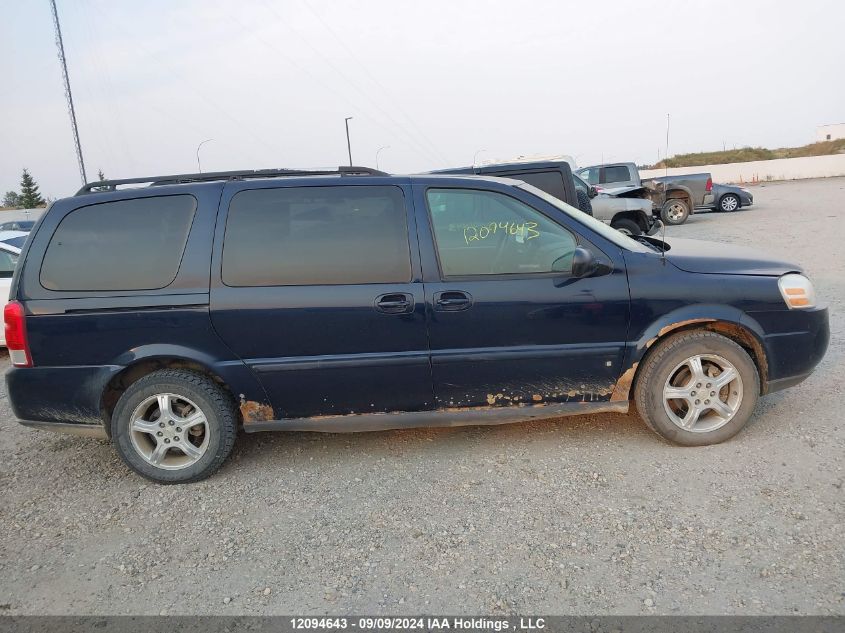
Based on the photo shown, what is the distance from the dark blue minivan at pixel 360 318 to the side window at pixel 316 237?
0.04ft

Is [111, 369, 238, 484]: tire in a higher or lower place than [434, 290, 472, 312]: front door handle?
lower

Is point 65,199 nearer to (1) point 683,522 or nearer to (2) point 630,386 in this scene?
(2) point 630,386

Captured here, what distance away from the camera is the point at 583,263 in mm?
3371

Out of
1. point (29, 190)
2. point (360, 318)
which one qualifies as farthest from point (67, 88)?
point (29, 190)

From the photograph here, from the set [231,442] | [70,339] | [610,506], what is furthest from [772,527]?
[70,339]

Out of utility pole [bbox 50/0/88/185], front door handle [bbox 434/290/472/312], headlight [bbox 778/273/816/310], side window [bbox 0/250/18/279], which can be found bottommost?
headlight [bbox 778/273/816/310]

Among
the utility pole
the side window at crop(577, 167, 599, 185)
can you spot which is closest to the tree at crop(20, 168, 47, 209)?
the utility pole

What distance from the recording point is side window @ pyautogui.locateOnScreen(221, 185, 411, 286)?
136 inches

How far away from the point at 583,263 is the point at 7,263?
6.87 m

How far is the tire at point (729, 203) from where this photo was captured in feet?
65.1

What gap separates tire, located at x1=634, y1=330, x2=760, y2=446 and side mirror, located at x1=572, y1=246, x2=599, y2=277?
660 mm

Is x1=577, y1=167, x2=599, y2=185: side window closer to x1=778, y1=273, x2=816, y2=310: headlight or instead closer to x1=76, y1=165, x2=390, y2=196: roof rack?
x1=778, y1=273, x2=816, y2=310: headlight

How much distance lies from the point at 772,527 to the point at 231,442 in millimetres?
2927

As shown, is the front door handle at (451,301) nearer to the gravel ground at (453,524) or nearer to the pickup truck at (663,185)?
the gravel ground at (453,524)
